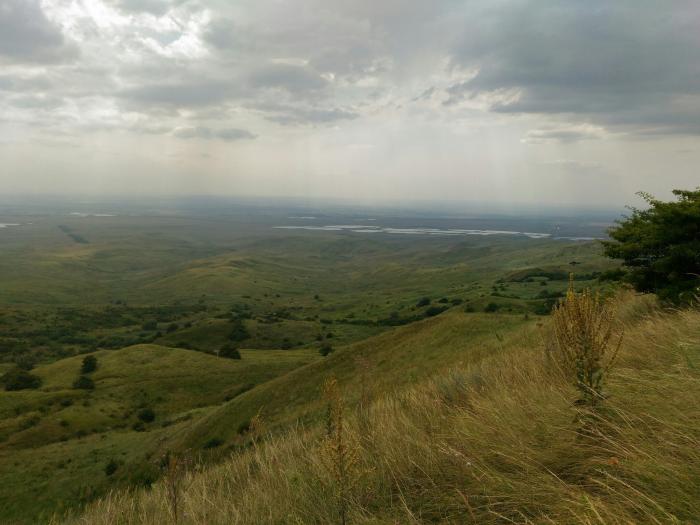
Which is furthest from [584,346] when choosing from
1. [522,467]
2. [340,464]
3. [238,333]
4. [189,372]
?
[238,333]

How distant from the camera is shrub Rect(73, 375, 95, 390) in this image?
48.0 meters

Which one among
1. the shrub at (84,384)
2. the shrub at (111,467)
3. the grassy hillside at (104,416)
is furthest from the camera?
the shrub at (84,384)

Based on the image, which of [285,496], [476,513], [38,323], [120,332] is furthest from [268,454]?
[38,323]

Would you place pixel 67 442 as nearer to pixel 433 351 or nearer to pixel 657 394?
pixel 433 351

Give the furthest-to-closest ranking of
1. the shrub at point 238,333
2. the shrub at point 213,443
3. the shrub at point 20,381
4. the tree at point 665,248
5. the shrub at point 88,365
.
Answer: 1. the shrub at point 238,333
2. the shrub at point 88,365
3. the shrub at point 20,381
4. the shrub at point 213,443
5. the tree at point 665,248

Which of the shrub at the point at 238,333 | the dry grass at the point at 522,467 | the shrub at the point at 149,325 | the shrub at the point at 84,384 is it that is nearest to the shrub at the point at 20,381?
Result: the shrub at the point at 84,384


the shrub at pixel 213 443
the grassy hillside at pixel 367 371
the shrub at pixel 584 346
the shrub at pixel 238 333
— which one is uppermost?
the shrub at pixel 584 346

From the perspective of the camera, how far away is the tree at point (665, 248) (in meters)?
14.9

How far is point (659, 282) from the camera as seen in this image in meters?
16.5

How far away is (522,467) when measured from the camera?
407 centimetres

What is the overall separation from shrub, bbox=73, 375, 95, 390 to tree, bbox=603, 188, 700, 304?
2119 inches

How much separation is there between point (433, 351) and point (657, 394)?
24.4m

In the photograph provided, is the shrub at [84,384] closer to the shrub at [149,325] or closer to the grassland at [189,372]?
the grassland at [189,372]

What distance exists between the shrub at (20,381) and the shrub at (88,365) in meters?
4.94
